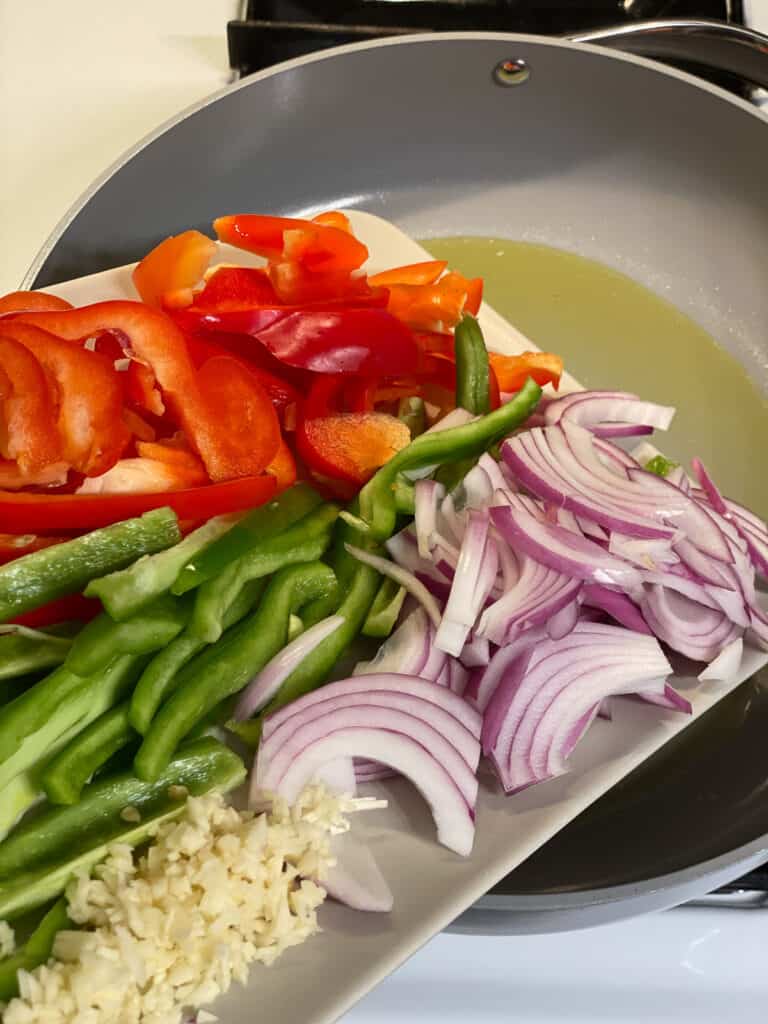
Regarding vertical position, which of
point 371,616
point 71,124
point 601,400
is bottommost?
point 371,616

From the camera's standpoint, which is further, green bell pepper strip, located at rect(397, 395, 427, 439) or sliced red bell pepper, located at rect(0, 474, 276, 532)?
green bell pepper strip, located at rect(397, 395, 427, 439)

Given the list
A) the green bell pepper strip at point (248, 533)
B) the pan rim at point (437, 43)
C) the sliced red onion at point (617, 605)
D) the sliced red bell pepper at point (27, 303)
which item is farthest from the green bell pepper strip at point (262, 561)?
the pan rim at point (437, 43)

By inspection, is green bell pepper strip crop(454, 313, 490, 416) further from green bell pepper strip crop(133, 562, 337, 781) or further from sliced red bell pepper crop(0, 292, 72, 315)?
sliced red bell pepper crop(0, 292, 72, 315)

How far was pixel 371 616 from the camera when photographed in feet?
3.39

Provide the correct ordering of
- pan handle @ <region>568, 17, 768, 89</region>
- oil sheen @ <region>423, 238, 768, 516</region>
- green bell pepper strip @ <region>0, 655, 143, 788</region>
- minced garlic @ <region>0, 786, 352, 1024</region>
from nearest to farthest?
1. minced garlic @ <region>0, 786, 352, 1024</region>
2. green bell pepper strip @ <region>0, 655, 143, 788</region>
3. oil sheen @ <region>423, 238, 768, 516</region>
4. pan handle @ <region>568, 17, 768, 89</region>

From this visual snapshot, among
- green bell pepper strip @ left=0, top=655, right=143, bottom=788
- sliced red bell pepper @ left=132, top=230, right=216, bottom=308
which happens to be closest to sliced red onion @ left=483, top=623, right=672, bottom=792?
green bell pepper strip @ left=0, top=655, right=143, bottom=788

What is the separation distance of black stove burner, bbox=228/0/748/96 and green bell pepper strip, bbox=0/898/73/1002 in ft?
5.25

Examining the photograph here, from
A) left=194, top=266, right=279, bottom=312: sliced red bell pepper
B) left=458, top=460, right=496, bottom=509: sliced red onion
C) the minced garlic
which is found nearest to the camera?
the minced garlic

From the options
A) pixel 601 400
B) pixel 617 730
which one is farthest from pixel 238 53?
pixel 617 730

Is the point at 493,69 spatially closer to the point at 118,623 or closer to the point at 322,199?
the point at 322,199

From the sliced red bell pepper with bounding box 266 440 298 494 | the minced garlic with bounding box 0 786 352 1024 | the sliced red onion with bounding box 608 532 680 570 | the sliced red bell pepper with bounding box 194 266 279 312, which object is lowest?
the minced garlic with bounding box 0 786 352 1024

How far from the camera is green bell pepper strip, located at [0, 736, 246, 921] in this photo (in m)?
0.82

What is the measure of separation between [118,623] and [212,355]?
1.39 ft

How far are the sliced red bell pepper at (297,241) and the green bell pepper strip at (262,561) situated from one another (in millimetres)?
375
